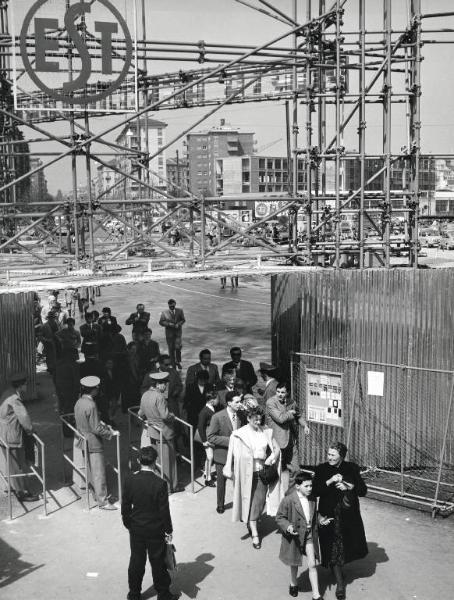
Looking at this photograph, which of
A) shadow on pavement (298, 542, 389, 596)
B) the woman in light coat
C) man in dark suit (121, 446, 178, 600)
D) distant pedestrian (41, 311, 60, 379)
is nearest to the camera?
man in dark suit (121, 446, 178, 600)

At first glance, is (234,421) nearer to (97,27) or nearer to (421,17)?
(97,27)

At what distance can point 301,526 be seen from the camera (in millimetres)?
7062

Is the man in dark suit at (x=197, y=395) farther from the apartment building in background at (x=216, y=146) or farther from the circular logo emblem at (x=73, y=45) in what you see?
the apartment building in background at (x=216, y=146)

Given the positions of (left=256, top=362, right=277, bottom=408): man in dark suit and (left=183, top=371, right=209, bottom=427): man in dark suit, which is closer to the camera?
(left=256, top=362, right=277, bottom=408): man in dark suit

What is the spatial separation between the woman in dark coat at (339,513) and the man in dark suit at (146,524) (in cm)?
155

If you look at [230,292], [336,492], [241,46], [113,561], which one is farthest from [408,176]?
[230,292]

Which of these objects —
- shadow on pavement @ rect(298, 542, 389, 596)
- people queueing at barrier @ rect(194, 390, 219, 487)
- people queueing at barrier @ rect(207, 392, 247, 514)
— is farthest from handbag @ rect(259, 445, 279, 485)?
people queueing at barrier @ rect(194, 390, 219, 487)

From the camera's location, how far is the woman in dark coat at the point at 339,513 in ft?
23.6

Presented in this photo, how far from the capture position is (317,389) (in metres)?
10.5

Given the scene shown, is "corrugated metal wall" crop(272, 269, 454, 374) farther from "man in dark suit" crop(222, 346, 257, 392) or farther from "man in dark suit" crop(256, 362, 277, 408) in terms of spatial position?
"man in dark suit" crop(222, 346, 257, 392)

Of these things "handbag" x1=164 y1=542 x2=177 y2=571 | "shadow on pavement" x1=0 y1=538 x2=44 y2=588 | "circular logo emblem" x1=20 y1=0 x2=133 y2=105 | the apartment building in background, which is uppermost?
the apartment building in background

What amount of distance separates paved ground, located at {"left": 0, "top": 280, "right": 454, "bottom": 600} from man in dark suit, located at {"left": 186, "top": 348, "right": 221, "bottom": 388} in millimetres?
1532

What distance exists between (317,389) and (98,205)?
4628 millimetres

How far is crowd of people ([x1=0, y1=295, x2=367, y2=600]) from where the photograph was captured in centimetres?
702
